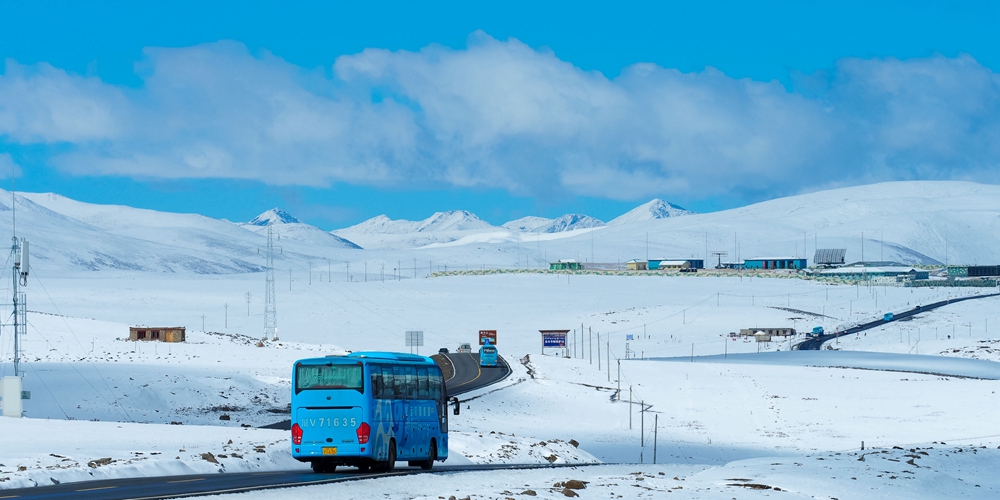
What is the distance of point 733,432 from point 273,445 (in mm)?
40280

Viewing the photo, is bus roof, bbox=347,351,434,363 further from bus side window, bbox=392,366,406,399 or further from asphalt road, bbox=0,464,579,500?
asphalt road, bbox=0,464,579,500

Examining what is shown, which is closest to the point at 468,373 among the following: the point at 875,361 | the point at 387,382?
the point at 875,361

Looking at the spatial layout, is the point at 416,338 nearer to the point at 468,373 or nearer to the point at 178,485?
the point at 468,373

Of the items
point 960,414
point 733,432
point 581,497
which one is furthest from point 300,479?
point 960,414

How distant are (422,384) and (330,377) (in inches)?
188

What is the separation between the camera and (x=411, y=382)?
35.0m

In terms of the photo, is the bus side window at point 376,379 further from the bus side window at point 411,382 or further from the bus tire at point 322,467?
the bus tire at point 322,467

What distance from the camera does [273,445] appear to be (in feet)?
128

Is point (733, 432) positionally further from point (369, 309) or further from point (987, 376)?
point (369, 309)

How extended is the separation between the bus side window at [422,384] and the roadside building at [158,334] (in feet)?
254

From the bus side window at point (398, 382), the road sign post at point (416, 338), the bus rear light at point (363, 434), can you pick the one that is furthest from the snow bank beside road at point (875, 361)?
the bus rear light at point (363, 434)

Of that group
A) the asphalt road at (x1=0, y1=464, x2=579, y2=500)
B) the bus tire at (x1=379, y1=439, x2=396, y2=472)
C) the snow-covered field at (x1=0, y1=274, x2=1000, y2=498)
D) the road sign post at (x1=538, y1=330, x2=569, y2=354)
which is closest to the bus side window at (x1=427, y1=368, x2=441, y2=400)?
the bus tire at (x1=379, y1=439, x2=396, y2=472)

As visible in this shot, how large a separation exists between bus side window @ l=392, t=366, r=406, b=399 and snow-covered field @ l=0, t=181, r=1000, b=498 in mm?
3125

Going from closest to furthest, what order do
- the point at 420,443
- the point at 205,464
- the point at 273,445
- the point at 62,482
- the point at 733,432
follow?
1. the point at 62,482
2. the point at 205,464
3. the point at 420,443
4. the point at 273,445
5. the point at 733,432
